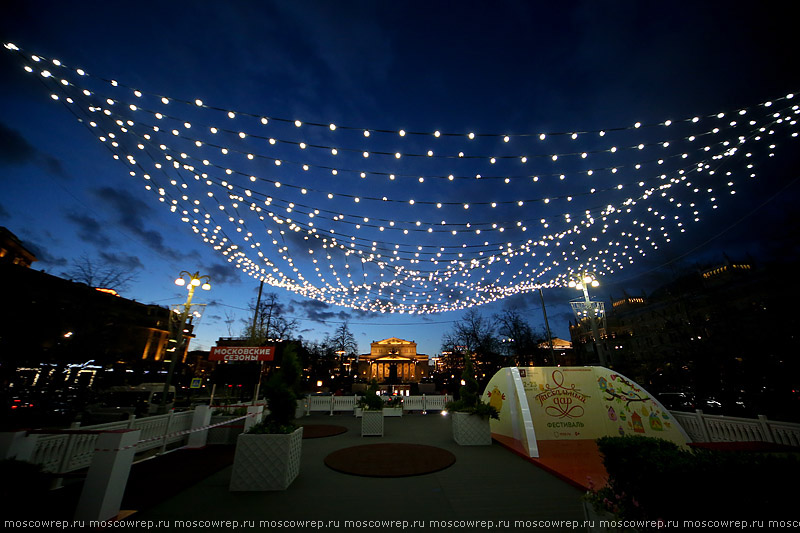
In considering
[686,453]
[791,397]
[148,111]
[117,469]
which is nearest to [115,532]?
[117,469]

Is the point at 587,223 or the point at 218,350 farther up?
the point at 587,223

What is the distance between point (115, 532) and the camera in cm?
342

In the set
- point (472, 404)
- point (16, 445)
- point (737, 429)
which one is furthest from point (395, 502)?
point (737, 429)

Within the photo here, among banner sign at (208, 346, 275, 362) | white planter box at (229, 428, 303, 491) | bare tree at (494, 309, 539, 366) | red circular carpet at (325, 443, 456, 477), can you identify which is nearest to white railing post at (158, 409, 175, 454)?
banner sign at (208, 346, 275, 362)

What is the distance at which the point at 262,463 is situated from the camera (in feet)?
16.0

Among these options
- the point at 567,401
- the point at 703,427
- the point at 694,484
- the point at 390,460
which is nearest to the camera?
the point at 694,484

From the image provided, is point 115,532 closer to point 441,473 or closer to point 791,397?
point 441,473

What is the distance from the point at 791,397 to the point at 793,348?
1.33 meters

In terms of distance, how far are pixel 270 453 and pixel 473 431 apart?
5617 mm

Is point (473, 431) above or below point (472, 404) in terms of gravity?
below

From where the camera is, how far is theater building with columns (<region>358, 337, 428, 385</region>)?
48.4 meters

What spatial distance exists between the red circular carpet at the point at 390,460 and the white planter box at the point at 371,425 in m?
1.66

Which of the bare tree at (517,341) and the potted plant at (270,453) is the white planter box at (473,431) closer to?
the potted plant at (270,453)

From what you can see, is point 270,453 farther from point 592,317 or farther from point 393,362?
point 393,362
